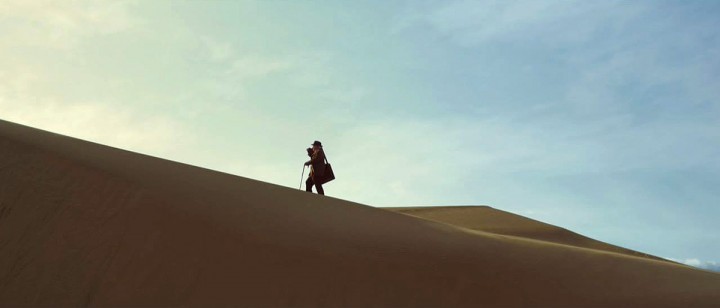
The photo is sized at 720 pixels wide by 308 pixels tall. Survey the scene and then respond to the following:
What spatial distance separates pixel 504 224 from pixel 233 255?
15.2 m

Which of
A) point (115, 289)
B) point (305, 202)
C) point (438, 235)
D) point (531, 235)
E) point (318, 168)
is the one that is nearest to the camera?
point (115, 289)

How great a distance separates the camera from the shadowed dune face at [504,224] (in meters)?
21.9

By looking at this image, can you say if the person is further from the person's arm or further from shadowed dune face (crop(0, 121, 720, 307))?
shadowed dune face (crop(0, 121, 720, 307))

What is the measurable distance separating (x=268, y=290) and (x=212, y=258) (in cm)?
98

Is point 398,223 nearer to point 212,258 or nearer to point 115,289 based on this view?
point 212,258

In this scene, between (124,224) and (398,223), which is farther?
(398,223)

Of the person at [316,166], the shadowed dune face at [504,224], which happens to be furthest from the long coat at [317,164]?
the shadowed dune face at [504,224]

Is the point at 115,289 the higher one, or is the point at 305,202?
the point at 305,202

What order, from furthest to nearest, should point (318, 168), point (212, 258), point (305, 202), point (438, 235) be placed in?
1. point (318, 168)
2. point (305, 202)
3. point (438, 235)
4. point (212, 258)

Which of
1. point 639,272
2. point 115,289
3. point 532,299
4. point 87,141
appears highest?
point 87,141

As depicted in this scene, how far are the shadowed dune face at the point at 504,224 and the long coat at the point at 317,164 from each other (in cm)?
719

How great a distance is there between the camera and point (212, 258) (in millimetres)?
9086

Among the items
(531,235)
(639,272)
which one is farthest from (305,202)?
(531,235)

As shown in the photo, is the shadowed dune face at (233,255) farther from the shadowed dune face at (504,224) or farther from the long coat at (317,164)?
the shadowed dune face at (504,224)
